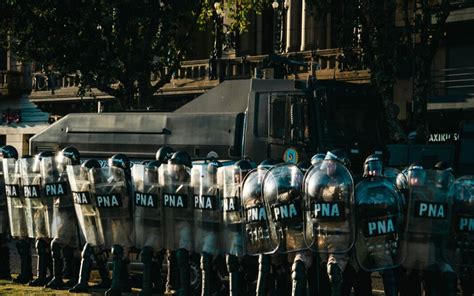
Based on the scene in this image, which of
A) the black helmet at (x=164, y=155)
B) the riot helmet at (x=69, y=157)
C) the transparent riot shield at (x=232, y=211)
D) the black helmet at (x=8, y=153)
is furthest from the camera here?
the black helmet at (x=8, y=153)

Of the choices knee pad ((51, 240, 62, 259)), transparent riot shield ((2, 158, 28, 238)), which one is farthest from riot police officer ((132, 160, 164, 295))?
transparent riot shield ((2, 158, 28, 238))

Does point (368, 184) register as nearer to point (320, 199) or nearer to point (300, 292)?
point (320, 199)

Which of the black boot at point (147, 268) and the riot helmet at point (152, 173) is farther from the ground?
the riot helmet at point (152, 173)

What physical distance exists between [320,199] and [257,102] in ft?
18.8

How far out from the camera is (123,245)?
44.4 ft

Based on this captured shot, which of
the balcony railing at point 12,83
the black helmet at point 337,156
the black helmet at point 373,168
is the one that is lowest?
the black helmet at point 373,168

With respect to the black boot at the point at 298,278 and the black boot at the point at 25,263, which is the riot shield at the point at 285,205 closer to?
the black boot at the point at 298,278

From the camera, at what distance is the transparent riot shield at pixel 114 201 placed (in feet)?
44.2

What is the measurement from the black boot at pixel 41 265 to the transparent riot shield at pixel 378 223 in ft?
16.9

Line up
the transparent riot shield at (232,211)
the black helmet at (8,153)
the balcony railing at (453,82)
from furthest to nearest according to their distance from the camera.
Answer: the balcony railing at (453,82) < the black helmet at (8,153) < the transparent riot shield at (232,211)

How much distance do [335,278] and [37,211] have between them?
514 cm

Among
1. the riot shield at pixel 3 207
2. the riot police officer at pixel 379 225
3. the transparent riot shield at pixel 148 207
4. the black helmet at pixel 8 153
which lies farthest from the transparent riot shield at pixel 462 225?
the riot shield at pixel 3 207

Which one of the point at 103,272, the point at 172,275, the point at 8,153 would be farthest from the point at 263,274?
the point at 8,153

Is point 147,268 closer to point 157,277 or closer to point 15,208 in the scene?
point 157,277
